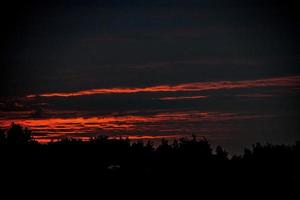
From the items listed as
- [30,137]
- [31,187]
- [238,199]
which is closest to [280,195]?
[238,199]

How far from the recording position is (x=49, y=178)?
8244 centimetres

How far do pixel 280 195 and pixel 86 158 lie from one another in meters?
29.2

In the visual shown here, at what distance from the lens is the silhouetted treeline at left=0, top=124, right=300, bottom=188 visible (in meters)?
89.1

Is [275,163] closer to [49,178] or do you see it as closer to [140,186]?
[140,186]

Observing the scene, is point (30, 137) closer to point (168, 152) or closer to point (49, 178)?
point (168, 152)

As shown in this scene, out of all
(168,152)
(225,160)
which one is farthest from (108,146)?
(225,160)

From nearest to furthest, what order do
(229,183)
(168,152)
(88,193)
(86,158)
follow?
(88,193), (229,183), (86,158), (168,152)

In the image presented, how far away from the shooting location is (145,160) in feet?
344

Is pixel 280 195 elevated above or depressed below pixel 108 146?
below

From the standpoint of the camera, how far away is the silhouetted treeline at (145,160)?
89.1 metres

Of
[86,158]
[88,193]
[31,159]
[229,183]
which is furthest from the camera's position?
[86,158]

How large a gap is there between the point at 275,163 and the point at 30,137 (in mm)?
35498

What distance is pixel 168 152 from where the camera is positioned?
363 feet

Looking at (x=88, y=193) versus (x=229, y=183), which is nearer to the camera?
(x=88, y=193)
